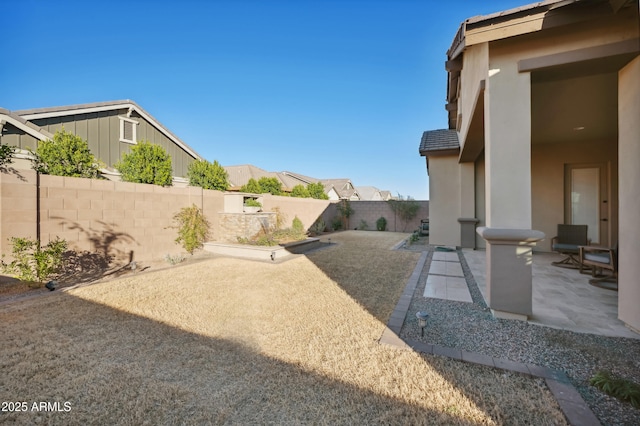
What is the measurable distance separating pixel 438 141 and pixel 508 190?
6.71 metres

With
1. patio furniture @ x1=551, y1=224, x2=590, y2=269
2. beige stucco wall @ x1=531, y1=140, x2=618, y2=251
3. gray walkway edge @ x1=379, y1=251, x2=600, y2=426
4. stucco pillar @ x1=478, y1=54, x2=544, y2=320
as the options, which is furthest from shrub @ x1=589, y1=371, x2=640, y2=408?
beige stucco wall @ x1=531, y1=140, x2=618, y2=251

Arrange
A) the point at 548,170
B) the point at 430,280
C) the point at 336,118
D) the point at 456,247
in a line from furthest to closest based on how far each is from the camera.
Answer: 1. the point at 336,118
2. the point at 456,247
3. the point at 548,170
4. the point at 430,280

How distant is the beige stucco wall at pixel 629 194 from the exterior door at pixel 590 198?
18.7ft

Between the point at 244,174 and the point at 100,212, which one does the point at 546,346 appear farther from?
the point at 244,174

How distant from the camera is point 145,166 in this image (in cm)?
755

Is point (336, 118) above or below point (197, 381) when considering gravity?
above

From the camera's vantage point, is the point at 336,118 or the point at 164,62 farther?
the point at 336,118

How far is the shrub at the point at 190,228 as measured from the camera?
8.08m

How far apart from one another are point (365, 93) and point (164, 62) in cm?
889

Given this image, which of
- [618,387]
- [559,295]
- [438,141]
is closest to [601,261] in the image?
[559,295]

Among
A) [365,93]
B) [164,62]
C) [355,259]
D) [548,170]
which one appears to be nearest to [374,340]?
[355,259]

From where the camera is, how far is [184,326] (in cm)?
333

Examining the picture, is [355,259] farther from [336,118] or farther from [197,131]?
[197,131]

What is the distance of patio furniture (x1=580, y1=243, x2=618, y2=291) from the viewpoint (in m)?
4.42
